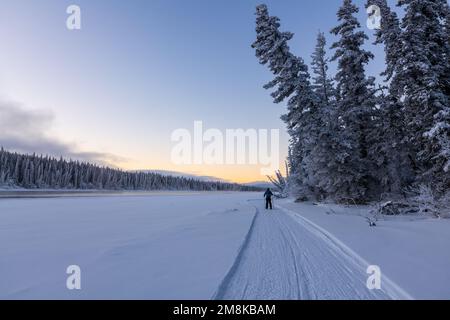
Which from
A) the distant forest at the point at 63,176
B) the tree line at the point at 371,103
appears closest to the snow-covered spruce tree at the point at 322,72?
the tree line at the point at 371,103

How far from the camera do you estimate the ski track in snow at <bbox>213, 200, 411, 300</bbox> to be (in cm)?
486

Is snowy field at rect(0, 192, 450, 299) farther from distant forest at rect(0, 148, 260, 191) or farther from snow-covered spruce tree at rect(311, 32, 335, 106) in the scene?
distant forest at rect(0, 148, 260, 191)

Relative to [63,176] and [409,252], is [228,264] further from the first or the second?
[63,176]

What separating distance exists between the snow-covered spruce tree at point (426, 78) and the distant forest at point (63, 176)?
105 m

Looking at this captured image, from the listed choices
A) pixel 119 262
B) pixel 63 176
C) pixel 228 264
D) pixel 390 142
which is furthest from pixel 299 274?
pixel 63 176

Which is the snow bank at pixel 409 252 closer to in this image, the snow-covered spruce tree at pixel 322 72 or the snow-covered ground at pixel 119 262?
the snow-covered ground at pixel 119 262

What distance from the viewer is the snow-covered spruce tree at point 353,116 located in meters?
21.4

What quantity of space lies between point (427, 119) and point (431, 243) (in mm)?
10737

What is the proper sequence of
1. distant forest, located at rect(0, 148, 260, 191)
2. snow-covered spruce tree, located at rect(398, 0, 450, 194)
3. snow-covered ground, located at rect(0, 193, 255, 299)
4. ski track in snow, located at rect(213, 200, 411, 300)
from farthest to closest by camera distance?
distant forest, located at rect(0, 148, 260, 191), snow-covered spruce tree, located at rect(398, 0, 450, 194), snow-covered ground, located at rect(0, 193, 255, 299), ski track in snow, located at rect(213, 200, 411, 300)

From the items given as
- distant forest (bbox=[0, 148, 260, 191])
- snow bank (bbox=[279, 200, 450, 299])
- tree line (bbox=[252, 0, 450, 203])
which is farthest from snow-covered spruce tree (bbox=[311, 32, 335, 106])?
distant forest (bbox=[0, 148, 260, 191])

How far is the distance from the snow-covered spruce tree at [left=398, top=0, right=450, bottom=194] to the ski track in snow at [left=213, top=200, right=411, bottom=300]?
34.6ft

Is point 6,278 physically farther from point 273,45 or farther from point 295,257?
point 273,45

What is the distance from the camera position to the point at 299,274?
593cm
